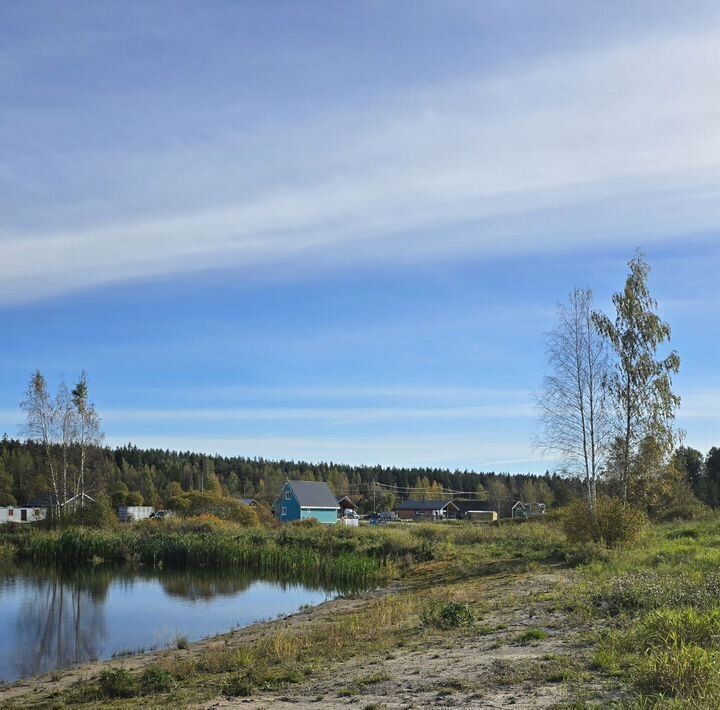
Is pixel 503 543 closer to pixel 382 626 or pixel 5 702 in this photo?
pixel 382 626

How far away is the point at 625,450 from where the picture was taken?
102 feet

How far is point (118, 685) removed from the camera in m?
11.4

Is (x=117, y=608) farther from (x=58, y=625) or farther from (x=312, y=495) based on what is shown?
(x=312, y=495)

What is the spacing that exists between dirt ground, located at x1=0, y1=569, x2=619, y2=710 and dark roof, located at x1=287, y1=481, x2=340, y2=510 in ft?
186

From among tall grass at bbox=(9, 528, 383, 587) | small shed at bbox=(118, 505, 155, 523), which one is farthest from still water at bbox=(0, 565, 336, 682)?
small shed at bbox=(118, 505, 155, 523)

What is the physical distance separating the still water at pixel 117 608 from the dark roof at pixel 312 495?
35838mm

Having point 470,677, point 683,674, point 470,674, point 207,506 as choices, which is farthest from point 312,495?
point 683,674

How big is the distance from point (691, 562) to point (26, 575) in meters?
28.4

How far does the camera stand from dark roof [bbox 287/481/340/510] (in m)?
70.9

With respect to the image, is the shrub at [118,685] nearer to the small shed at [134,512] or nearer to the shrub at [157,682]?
the shrub at [157,682]

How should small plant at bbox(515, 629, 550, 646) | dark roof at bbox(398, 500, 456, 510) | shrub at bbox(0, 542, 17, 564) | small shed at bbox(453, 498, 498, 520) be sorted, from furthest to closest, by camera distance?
dark roof at bbox(398, 500, 456, 510), small shed at bbox(453, 498, 498, 520), shrub at bbox(0, 542, 17, 564), small plant at bbox(515, 629, 550, 646)

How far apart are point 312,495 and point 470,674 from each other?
211 ft

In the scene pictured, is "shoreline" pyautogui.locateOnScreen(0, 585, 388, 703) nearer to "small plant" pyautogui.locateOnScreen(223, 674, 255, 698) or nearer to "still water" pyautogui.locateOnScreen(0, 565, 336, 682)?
"still water" pyautogui.locateOnScreen(0, 565, 336, 682)

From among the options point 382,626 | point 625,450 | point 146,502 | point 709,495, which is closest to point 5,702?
point 382,626
